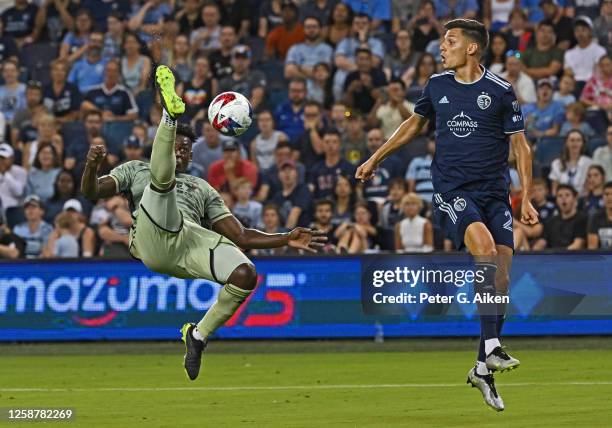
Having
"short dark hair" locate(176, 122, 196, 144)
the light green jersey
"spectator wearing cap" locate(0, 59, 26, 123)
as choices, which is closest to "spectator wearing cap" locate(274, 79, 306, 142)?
"spectator wearing cap" locate(0, 59, 26, 123)

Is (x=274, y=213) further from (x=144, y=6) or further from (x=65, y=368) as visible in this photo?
(x=144, y=6)

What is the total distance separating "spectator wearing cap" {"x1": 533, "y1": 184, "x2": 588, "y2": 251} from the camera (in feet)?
63.5

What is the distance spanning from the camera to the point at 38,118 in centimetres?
2403

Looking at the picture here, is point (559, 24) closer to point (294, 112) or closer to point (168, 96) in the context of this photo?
point (294, 112)

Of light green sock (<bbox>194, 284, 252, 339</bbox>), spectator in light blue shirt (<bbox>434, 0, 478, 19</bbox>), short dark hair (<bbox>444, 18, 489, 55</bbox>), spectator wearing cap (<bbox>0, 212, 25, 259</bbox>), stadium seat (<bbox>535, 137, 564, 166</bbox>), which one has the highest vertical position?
spectator in light blue shirt (<bbox>434, 0, 478, 19</bbox>)

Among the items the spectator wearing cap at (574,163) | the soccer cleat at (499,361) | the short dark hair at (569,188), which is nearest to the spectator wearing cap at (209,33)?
the spectator wearing cap at (574,163)

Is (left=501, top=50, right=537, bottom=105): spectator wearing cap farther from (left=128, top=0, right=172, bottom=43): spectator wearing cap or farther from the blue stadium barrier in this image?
(left=128, top=0, right=172, bottom=43): spectator wearing cap

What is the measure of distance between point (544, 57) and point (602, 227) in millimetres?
4477

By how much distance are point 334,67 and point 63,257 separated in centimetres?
658

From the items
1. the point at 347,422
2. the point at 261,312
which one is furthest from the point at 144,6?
the point at 347,422

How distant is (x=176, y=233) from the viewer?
461 inches

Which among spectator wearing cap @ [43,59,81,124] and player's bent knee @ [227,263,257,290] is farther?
spectator wearing cap @ [43,59,81,124]

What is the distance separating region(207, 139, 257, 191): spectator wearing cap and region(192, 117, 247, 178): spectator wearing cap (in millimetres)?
539

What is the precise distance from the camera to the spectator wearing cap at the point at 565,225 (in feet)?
63.5
